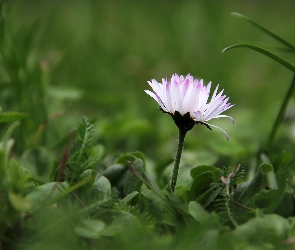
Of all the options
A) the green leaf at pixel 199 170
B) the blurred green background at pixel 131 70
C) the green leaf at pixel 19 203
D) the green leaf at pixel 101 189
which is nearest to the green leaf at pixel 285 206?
the green leaf at pixel 199 170

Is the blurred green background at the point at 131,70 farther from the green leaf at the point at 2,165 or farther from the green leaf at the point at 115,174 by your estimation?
the green leaf at the point at 2,165

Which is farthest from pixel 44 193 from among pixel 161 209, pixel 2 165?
pixel 161 209

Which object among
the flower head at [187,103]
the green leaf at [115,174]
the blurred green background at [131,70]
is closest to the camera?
the flower head at [187,103]

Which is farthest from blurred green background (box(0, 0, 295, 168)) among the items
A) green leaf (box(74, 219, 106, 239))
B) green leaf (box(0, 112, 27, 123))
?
green leaf (box(74, 219, 106, 239))

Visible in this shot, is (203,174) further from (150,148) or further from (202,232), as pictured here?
(150,148)

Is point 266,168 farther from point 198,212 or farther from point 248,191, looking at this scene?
point 198,212
